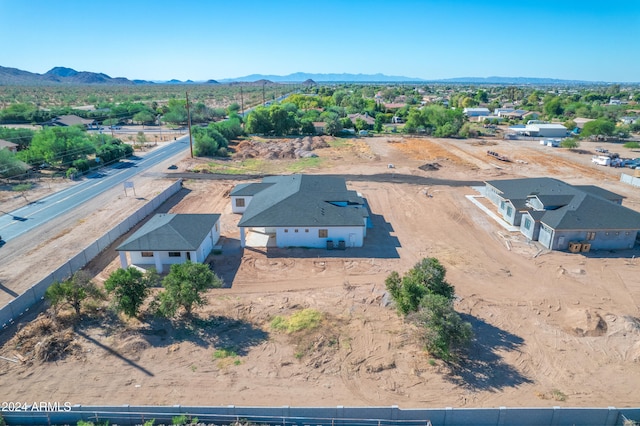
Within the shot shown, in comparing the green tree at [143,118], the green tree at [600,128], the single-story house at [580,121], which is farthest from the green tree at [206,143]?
the single-story house at [580,121]

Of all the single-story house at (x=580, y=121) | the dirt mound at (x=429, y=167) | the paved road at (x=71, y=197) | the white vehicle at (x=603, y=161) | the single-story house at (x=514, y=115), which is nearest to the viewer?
the paved road at (x=71, y=197)

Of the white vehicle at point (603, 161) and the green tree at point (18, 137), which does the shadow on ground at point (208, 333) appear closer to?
the green tree at point (18, 137)

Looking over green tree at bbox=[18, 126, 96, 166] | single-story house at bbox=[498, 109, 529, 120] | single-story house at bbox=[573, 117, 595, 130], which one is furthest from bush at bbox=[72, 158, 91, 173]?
single-story house at bbox=[498, 109, 529, 120]

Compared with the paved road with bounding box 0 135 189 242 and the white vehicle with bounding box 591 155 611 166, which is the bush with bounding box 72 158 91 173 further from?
the white vehicle with bounding box 591 155 611 166

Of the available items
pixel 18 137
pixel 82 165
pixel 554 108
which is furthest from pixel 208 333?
pixel 554 108

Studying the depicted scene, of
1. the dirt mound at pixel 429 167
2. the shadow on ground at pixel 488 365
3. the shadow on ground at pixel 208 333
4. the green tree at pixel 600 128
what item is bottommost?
the shadow on ground at pixel 488 365
